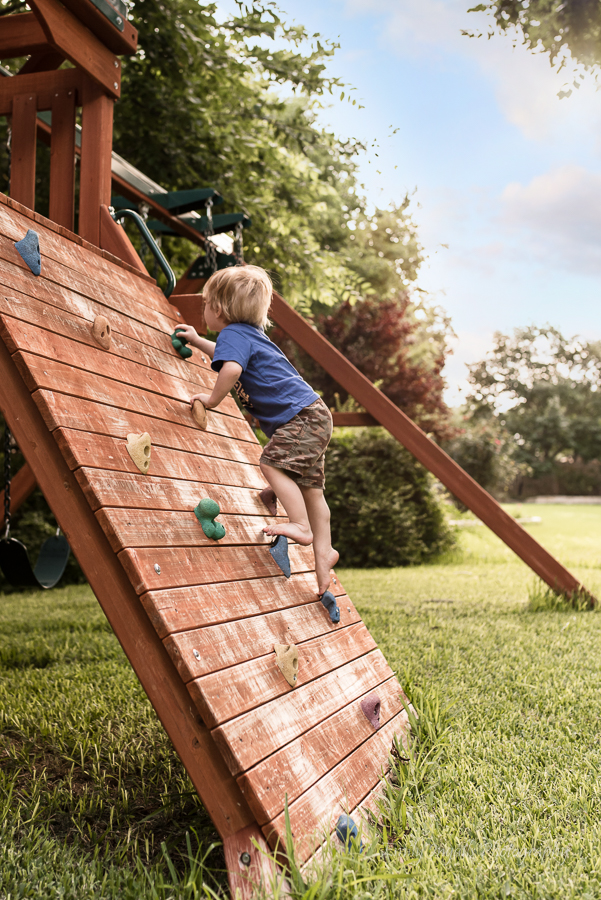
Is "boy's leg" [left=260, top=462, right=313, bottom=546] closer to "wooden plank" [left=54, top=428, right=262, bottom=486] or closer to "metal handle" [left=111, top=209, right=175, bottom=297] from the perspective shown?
"wooden plank" [left=54, top=428, right=262, bottom=486]

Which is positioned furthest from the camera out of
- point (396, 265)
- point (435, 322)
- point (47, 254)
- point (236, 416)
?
point (435, 322)

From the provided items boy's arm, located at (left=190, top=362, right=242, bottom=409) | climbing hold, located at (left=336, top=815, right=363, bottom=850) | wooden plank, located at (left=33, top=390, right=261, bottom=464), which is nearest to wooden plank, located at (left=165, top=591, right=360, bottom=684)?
climbing hold, located at (left=336, top=815, right=363, bottom=850)

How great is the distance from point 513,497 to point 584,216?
45.4 m

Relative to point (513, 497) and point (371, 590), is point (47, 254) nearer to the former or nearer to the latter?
point (371, 590)

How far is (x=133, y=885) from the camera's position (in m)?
1.55

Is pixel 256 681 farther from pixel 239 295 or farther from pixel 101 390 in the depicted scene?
pixel 239 295

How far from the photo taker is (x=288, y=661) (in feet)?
6.33

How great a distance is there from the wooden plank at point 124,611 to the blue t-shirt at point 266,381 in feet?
2.76

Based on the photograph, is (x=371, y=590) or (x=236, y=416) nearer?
(x=236, y=416)

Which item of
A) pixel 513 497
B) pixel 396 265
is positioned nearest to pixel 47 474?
pixel 396 265

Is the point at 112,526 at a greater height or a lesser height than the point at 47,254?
lesser

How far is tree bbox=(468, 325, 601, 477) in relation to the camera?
3706 centimetres

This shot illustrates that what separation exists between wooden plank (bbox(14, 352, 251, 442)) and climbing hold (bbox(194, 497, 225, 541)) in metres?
0.36

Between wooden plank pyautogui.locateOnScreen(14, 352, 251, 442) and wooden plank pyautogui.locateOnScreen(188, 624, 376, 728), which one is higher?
wooden plank pyautogui.locateOnScreen(14, 352, 251, 442)
